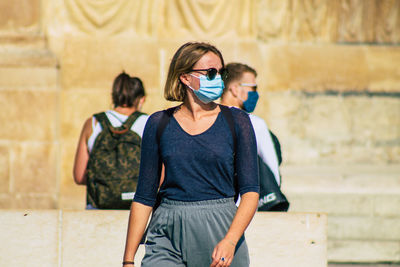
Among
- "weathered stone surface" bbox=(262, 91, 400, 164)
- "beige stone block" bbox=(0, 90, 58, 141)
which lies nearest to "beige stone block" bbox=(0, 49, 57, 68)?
"beige stone block" bbox=(0, 90, 58, 141)

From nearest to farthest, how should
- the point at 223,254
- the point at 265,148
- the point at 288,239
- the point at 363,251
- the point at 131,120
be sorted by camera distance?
the point at 223,254 < the point at 265,148 < the point at 288,239 < the point at 131,120 < the point at 363,251

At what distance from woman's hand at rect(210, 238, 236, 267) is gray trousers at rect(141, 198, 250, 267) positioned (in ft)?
0.43

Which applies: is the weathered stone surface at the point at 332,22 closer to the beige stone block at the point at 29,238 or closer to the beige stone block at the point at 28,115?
the beige stone block at the point at 28,115

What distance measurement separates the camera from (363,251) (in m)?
7.11

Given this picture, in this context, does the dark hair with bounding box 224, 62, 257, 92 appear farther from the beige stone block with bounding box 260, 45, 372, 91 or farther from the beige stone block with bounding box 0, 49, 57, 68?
the beige stone block with bounding box 0, 49, 57, 68

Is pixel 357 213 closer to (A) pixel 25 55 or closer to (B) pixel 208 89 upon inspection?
(A) pixel 25 55

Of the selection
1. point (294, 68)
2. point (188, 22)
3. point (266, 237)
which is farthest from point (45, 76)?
point (266, 237)

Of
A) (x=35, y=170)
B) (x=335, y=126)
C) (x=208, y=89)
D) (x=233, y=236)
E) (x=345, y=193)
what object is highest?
(x=208, y=89)

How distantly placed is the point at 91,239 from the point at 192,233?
188 cm

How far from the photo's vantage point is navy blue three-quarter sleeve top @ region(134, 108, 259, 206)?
2947 mm

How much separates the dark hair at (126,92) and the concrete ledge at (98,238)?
2.71 feet

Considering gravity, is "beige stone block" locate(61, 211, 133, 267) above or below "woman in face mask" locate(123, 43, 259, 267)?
below

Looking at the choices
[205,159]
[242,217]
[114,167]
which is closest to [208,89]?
[205,159]

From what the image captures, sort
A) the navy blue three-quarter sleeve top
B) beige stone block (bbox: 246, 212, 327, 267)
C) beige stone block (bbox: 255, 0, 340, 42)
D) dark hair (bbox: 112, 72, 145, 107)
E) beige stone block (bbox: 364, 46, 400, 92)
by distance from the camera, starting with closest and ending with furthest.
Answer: the navy blue three-quarter sleeve top → beige stone block (bbox: 246, 212, 327, 267) → dark hair (bbox: 112, 72, 145, 107) → beige stone block (bbox: 255, 0, 340, 42) → beige stone block (bbox: 364, 46, 400, 92)
